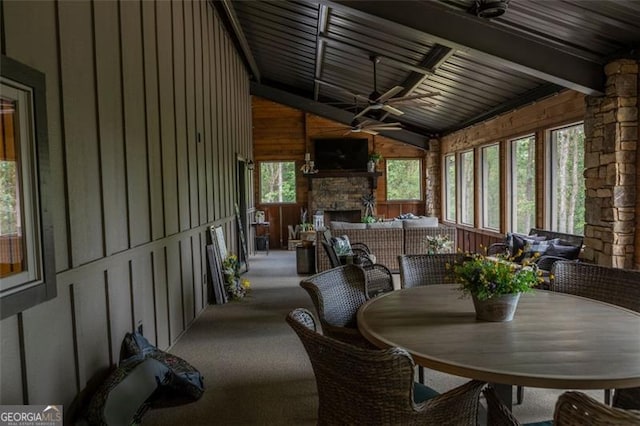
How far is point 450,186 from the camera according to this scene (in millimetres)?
10469

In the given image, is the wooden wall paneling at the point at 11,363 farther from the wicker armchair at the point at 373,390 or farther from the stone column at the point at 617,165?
the stone column at the point at 617,165

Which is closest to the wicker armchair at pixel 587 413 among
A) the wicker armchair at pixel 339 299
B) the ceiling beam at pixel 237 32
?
the wicker armchair at pixel 339 299

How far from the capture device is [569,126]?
5613 mm

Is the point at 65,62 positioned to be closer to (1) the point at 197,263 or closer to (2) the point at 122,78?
(2) the point at 122,78

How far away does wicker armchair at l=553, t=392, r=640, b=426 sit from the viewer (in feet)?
3.23

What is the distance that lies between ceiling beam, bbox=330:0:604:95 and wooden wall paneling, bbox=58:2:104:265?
2.69 m

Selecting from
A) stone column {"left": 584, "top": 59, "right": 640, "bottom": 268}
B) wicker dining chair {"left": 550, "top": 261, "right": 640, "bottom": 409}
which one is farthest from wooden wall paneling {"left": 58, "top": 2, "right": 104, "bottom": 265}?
stone column {"left": 584, "top": 59, "right": 640, "bottom": 268}

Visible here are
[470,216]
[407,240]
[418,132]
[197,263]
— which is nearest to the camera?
[197,263]

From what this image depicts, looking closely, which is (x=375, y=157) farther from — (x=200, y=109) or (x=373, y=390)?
(x=373, y=390)

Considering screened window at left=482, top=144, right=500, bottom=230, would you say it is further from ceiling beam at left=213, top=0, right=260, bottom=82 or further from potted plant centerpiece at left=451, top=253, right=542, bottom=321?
potted plant centerpiece at left=451, top=253, right=542, bottom=321

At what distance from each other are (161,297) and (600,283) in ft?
11.1

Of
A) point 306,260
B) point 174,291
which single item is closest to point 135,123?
point 174,291

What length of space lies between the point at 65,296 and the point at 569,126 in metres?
5.87

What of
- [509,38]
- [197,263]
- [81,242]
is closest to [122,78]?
[81,242]
